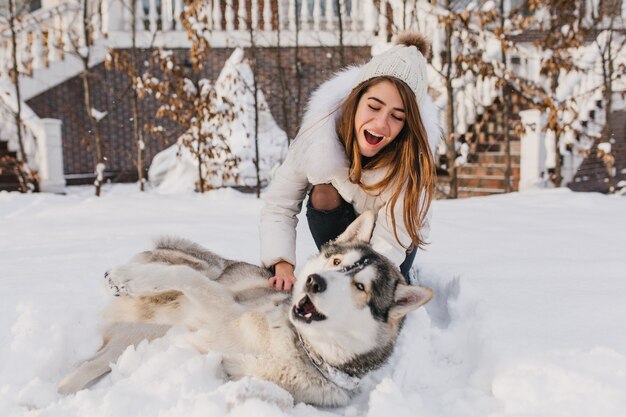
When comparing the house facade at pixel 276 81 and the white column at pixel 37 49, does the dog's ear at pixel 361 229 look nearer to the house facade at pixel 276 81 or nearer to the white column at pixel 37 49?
the house facade at pixel 276 81

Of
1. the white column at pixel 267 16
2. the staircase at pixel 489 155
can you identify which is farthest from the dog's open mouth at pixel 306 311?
the white column at pixel 267 16

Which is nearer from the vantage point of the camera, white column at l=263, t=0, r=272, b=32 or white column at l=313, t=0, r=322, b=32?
white column at l=263, t=0, r=272, b=32

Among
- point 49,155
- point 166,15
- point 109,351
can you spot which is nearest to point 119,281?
point 109,351

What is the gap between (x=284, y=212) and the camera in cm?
275

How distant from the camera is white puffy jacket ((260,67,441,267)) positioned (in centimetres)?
252

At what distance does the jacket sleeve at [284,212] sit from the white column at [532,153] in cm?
498

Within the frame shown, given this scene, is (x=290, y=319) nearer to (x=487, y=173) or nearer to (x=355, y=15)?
(x=487, y=173)

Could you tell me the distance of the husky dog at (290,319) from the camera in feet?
6.08

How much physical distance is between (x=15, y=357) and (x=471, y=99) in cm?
708

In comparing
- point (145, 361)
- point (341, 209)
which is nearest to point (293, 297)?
point (145, 361)

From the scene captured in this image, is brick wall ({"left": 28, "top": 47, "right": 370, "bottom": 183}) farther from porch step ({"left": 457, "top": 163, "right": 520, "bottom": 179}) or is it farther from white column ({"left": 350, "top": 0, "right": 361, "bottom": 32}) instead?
porch step ({"left": 457, "top": 163, "right": 520, "bottom": 179})

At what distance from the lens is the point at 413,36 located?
278 centimetres

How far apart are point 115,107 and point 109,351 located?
337 inches

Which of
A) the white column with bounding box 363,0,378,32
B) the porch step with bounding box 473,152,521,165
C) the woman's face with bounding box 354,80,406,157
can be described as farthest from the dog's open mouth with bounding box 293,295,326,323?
the white column with bounding box 363,0,378,32
